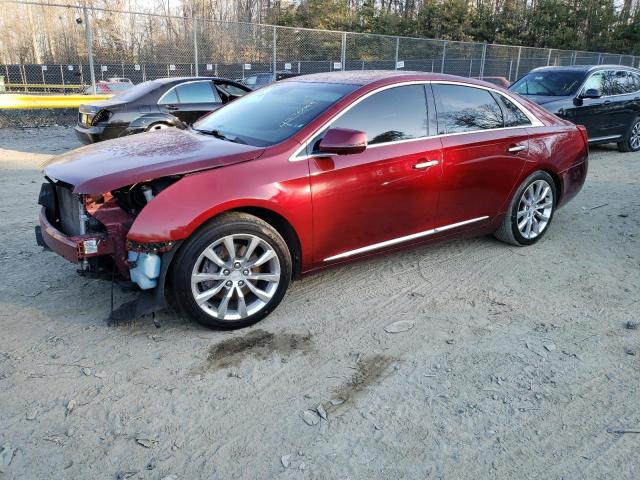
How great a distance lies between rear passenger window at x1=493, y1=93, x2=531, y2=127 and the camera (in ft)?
15.9

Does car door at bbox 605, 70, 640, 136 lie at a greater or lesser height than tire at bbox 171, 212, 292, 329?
greater

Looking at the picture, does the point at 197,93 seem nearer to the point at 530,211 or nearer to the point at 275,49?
the point at 530,211

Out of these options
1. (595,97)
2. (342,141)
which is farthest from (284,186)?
(595,97)

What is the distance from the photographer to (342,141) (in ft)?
11.7

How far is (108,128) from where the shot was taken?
8.86 metres

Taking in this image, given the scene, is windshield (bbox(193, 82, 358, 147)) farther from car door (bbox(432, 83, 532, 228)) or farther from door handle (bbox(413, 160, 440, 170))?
car door (bbox(432, 83, 532, 228))

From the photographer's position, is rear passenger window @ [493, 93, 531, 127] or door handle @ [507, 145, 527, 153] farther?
rear passenger window @ [493, 93, 531, 127]

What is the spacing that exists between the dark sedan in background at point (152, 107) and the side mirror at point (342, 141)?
5.86m

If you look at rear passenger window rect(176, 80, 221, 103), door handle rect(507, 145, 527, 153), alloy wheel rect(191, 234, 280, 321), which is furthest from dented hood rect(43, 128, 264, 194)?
rear passenger window rect(176, 80, 221, 103)

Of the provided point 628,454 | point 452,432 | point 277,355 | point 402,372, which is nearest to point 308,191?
point 277,355

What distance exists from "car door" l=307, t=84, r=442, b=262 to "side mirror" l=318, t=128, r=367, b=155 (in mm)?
95

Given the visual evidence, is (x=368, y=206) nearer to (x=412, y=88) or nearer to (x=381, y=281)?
(x=381, y=281)

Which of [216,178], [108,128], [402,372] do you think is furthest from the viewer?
[108,128]

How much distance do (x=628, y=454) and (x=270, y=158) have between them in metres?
2.60
